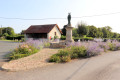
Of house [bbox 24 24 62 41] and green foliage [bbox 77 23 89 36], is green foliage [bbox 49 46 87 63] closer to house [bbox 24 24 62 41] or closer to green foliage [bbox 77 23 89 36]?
house [bbox 24 24 62 41]

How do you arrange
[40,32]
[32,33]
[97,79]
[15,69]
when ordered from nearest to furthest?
[97,79], [15,69], [40,32], [32,33]

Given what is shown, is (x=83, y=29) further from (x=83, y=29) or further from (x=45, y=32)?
(x=45, y=32)

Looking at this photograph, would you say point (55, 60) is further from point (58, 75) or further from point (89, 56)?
point (89, 56)

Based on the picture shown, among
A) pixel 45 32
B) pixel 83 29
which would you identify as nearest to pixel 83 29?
pixel 83 29

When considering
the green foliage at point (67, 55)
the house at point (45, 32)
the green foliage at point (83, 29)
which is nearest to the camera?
the green foliage at point (67, 55)

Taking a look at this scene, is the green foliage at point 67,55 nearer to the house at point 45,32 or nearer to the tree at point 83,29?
the house at point 45,32

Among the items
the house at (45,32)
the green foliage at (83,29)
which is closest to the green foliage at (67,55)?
the house at (45,32)

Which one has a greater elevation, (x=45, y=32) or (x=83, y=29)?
(x=83, y=29)

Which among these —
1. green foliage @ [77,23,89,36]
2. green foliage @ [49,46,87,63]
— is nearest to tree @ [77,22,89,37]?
green foliage @ [77,23,89,36]

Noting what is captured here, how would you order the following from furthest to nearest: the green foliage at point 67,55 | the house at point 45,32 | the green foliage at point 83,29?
the green foliage at point 83,29, the house at point 45,32, the green foliage at point 67,55

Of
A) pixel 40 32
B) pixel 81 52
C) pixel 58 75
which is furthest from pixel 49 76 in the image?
pixel 40 32

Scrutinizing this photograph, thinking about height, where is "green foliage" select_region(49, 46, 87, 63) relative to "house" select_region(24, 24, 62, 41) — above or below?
below

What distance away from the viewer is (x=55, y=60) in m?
5.65

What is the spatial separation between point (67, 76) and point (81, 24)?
23.6 metres
